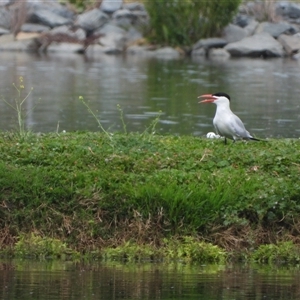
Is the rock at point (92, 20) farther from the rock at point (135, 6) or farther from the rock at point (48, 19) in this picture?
the rock at point (135, 6)

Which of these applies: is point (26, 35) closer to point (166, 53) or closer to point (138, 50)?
point (138, 50)

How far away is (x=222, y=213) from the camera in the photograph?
1027cm

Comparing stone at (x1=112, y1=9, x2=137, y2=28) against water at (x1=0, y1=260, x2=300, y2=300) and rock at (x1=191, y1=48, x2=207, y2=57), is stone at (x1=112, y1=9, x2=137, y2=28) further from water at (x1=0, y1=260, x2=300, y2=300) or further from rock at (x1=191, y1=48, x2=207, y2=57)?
water at (x1=0, y1=260, x2=300, y2=300)

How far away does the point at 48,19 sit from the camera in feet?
159

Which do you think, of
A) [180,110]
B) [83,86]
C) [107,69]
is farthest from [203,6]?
[180,110]

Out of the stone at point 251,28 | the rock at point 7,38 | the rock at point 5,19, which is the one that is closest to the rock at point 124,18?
the rock at point 5,19

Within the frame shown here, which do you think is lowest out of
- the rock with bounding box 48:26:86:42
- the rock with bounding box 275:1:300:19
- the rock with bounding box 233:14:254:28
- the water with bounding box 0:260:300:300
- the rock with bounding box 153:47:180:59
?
the rock with bounding box 153:47:180:59

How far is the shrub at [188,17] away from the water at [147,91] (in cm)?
377

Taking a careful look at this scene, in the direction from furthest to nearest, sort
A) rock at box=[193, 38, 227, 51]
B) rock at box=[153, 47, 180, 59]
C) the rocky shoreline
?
rock at box=[193, 38, 227, 51] < the rocky shoreline < rock at box=[153, 47, 180, 59]

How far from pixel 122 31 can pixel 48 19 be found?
3488 mm

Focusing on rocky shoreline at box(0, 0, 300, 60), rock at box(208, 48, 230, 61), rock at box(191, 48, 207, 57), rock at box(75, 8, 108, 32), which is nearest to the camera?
rock at box(208, 48, 230, 61)

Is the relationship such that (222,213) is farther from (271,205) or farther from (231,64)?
(231,64)

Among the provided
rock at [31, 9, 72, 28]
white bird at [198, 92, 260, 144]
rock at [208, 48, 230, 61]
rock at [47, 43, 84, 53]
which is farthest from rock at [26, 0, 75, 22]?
white bird at [198, 92, 260, 144]

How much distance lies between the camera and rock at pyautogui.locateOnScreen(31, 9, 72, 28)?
48438mm
